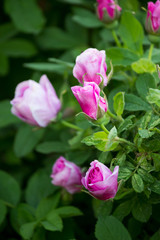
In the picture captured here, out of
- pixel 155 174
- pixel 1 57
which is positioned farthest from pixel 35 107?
pixel 1 57

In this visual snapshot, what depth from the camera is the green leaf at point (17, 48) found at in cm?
139

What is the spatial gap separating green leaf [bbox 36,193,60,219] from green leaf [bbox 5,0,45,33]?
66cm

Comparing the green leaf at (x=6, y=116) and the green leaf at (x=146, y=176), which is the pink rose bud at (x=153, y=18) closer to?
the green leaf at (x=146, y=176)

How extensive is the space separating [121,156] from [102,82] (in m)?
0.14

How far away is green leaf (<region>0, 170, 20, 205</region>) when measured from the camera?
3.19ft

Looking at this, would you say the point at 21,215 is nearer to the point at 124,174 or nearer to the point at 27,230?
the point at 27,230

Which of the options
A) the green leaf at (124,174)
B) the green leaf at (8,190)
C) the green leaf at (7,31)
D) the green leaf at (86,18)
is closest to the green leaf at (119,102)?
the green leaf at (124,174)

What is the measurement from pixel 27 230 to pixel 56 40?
0.79m


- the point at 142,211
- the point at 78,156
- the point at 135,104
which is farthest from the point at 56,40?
the point at 142,211

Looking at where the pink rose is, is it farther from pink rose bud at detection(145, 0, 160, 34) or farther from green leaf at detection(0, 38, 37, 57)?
green leaf at detection(0, 38, 37, 57)

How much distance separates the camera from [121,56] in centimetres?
85

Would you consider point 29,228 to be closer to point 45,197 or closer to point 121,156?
point 45,197

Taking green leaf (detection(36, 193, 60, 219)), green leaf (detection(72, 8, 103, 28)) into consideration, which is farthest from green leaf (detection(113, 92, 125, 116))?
green leaf (detection(72, 8, 103, 28))

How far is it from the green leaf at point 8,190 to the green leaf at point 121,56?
1.37 feet
